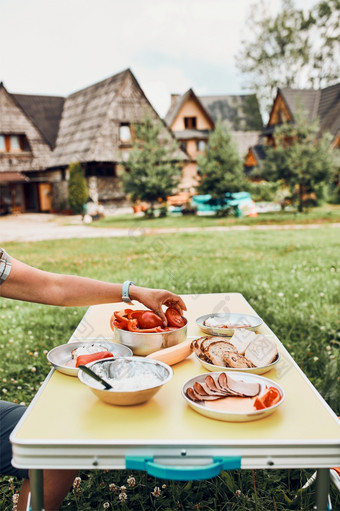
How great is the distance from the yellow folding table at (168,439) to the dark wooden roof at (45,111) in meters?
27.1

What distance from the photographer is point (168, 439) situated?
137cm

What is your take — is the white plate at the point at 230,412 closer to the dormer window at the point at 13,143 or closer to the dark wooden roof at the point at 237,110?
the dormer window at the point at 13,143

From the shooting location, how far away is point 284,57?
3925cm

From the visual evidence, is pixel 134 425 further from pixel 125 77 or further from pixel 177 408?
pixel 125 77

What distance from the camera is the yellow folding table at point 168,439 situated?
4.35 feet

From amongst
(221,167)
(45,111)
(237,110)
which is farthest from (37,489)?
(237,110)

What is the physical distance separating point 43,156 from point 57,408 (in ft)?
86.6

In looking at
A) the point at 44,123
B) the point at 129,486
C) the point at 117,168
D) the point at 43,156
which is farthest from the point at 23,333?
the point at 44,123

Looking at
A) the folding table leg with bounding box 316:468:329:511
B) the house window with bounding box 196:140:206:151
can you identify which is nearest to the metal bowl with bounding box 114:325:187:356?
the folding table leg with bounding box 316:468:329:511

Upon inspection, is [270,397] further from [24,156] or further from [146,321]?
[24,156]

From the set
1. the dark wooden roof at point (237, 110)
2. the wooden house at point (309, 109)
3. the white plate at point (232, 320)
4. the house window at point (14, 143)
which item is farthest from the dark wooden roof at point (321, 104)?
the white plate at point (232, 320)

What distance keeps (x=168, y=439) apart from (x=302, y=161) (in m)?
20.0

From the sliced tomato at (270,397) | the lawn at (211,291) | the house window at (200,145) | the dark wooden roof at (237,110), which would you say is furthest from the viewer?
the dark wooden roof at (237,110)

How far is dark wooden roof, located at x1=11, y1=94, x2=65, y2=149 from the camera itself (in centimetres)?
2741
